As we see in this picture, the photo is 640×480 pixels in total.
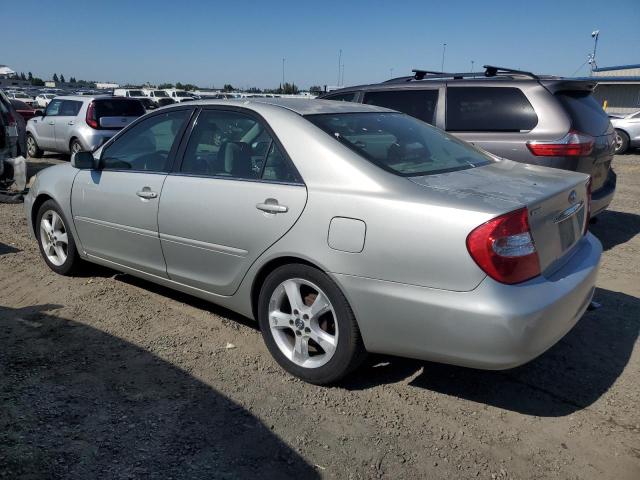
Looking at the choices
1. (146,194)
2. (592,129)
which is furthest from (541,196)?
(592,129)

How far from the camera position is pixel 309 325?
3141mm

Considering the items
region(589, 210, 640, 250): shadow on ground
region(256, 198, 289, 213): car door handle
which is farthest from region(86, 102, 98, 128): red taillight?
region(256, 198, 289, 213): car door handle

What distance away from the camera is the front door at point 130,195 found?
3.96 metres

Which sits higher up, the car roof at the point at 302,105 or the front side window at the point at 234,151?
the car roof at the point at 302,105

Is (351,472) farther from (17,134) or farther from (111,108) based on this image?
(111,108)

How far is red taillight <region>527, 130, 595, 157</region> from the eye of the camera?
5.16m

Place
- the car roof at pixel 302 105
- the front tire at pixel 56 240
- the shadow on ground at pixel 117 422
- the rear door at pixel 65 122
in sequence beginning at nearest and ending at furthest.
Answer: the shadow on ground at pixel 117 422
the car roof at pixel 302 105
the front tire at pixel 56 240
the rear door at pixel 65 122

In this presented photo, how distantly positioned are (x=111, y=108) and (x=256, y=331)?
10223 millimetres

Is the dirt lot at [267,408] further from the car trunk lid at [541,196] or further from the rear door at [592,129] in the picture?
the rear door at [592,129]

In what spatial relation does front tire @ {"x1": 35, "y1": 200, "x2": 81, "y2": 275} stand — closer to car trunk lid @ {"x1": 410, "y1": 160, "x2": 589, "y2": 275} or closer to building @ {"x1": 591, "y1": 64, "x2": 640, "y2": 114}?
car trunk lid @ {"x1": 410, "y1": 160, "x2": 589, "y2": 275}

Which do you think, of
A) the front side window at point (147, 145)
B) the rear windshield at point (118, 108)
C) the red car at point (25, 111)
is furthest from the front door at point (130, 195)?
the red car at point (25, 111)

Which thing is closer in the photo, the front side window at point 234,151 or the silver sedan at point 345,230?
the silver sedan at point 345,230

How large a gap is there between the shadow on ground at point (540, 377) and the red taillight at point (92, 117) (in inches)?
418

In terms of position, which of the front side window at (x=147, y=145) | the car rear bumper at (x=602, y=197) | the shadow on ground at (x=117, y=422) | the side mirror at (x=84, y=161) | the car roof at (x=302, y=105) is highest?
the car roof at (x=302, y=105)
